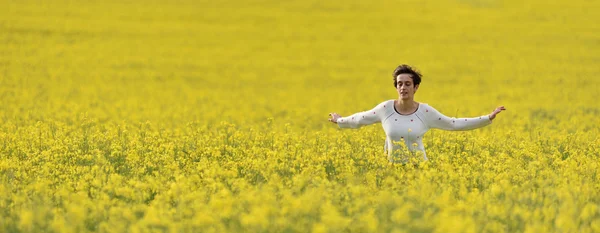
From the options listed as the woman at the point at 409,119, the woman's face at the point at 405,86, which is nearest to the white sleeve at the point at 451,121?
the woman at the point at 409,119

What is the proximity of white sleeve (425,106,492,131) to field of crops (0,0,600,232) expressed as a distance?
26cm

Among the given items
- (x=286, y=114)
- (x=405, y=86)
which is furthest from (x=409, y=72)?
(x=286, y=114)

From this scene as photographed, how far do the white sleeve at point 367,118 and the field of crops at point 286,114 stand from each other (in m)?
0.29

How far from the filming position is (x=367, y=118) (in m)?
7.31

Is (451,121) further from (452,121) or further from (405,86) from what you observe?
(405,86)

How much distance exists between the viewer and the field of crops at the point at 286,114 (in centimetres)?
523

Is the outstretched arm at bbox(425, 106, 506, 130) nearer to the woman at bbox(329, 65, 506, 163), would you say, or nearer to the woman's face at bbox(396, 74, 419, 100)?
the woman at bbox(329, 65, 506, 163)

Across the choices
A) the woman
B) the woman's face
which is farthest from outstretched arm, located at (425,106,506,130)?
the woman's face

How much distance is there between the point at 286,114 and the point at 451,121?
952cm

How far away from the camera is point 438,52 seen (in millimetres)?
26078

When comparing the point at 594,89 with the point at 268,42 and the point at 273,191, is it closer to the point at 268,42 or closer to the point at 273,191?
the point at 268,42

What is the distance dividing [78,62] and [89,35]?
4.55 m

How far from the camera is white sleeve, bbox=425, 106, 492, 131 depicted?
7129mm

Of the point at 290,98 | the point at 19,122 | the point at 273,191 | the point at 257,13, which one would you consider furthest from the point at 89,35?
the point at 273,191
